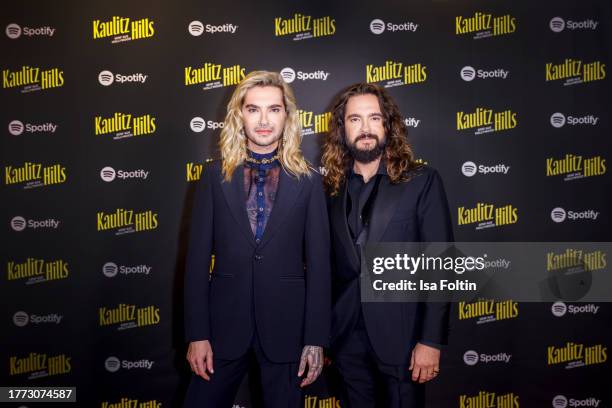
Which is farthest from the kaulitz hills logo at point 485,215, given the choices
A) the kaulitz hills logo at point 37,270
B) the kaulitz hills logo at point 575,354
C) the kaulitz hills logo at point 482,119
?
the kaulitz hills logo at point 37,270

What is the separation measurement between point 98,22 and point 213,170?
1878mm

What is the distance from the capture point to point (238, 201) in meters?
2.14

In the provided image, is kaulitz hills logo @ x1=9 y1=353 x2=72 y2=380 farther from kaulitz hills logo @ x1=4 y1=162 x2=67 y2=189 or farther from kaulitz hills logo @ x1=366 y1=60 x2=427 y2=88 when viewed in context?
kaulitz hills logo @ x1=366 y1=60 x2=427 y2=88

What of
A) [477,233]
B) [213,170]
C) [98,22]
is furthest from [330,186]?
[98,22]

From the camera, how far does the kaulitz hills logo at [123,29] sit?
10.9 ft

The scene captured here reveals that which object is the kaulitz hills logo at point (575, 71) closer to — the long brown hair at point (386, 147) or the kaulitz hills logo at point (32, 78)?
the long brown hair at point (386, 147)

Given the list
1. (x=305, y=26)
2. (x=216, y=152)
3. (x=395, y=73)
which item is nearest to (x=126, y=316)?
(x=216, y=152)

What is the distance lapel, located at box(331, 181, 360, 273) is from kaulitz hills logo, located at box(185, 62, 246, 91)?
4.45ft

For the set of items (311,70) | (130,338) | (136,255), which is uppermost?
(311,70)

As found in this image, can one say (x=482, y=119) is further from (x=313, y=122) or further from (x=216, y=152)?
(x=216, y=152)

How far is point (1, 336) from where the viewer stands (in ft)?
10.8

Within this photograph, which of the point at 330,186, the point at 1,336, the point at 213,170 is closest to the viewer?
the point at 213,170

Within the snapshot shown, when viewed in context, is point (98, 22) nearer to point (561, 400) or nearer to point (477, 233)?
point (477, 233)

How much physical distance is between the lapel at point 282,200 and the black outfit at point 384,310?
0.30 m
